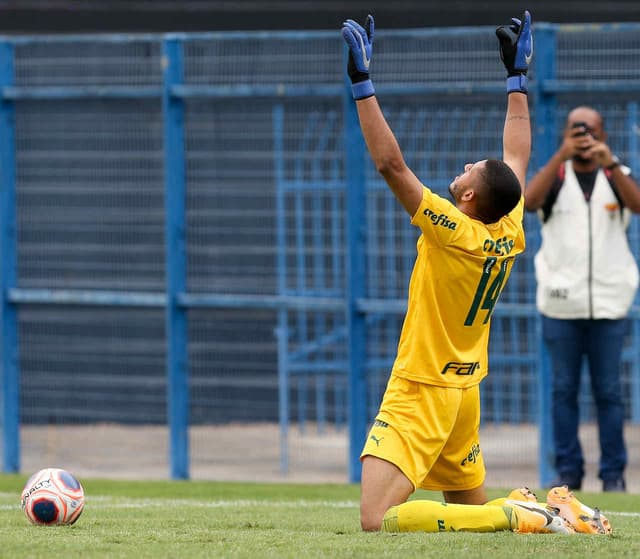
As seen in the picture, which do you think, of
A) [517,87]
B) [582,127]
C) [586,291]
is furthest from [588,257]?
[517,87]

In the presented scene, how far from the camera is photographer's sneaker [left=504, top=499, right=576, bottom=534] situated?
5.96 m

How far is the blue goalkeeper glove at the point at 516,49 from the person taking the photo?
6.51 metres

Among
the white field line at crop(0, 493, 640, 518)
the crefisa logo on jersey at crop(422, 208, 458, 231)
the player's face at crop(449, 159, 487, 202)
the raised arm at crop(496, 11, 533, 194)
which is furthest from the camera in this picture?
the white field line at crop(0, 493, 640, 518)

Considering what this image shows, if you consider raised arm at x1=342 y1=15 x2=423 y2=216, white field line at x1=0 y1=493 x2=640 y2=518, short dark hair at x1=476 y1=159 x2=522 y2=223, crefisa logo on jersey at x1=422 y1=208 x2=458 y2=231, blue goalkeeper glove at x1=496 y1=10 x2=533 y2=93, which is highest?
blue goalkeeper glove at x1=496 y1=10 x2=533 y2=93

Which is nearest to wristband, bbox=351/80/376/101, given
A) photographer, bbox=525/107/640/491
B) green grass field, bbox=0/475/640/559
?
green grass field, bbox=0/475/640/559

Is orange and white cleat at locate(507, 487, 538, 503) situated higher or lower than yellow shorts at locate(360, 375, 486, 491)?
lower

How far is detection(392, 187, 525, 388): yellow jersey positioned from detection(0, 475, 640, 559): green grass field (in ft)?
2.55

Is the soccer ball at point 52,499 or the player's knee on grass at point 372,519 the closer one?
the player's knee on grass at point 372,519

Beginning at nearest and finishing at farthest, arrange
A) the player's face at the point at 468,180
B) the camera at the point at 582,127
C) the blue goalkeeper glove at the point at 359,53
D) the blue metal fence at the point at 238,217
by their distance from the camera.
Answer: the blue goalkeeper glove at the point at 359,53 → the player's face at the point at 468,180 → the camera at the point at 582,127 → the blue metal fence at the point at 238,217

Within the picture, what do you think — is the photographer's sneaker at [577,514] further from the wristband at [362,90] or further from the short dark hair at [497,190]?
the wristband at [362,90]

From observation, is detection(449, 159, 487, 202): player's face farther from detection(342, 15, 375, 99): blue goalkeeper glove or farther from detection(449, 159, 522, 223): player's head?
detection(342, 15, 375, 99): blue goalkeeper glove

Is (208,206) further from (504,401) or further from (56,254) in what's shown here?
(504,401)

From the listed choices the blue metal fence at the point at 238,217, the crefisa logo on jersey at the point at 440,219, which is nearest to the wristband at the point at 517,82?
the crefisa logo on jersey at the point at 440,219

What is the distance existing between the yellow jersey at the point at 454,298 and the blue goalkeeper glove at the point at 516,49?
2.13ft
